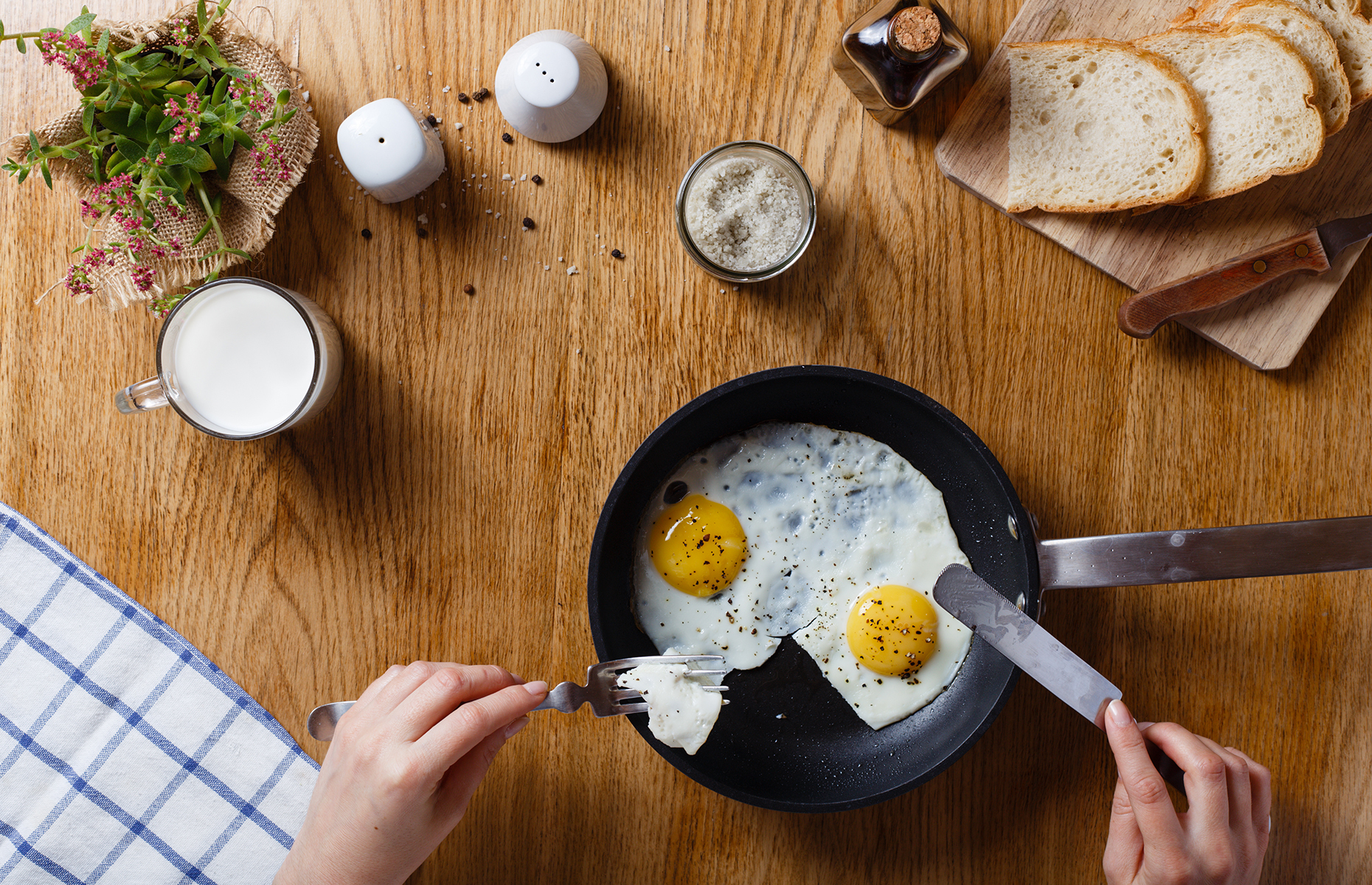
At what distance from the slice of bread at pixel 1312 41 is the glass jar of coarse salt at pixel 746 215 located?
2.51ft

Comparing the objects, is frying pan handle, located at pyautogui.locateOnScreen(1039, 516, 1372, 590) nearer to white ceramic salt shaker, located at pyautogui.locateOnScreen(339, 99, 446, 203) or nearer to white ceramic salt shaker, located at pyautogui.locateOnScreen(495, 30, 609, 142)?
white ceramic salt shaker, located at pyautogui.locateOnScreen(495, 30, 609, 142)

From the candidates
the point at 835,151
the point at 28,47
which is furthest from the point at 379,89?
the point at 835,151

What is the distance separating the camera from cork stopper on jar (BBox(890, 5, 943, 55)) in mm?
1221

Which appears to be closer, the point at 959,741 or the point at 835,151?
the point at 959,741

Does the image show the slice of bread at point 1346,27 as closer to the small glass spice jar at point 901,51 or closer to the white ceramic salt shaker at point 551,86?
the small glass spice jar at point 901,51

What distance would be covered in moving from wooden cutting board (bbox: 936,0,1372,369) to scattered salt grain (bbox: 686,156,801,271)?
287 mm

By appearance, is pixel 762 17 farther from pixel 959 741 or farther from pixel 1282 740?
pixel 1282 740

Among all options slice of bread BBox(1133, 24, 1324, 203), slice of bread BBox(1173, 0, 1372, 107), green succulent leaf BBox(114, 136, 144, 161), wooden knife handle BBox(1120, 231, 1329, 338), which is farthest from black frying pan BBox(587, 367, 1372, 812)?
green succulent leaf BBox(114, 136, 144, 161)

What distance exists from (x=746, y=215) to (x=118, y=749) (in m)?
1.38

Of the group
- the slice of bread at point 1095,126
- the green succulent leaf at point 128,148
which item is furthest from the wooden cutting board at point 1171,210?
the green succulent leaf at point 128,148

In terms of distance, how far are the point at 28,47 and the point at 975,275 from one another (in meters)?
1.62

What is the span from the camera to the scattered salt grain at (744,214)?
52.3 inches

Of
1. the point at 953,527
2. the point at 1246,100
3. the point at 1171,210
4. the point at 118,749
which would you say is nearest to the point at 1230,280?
the point at 1171,210

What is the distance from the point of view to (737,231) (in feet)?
4.39
